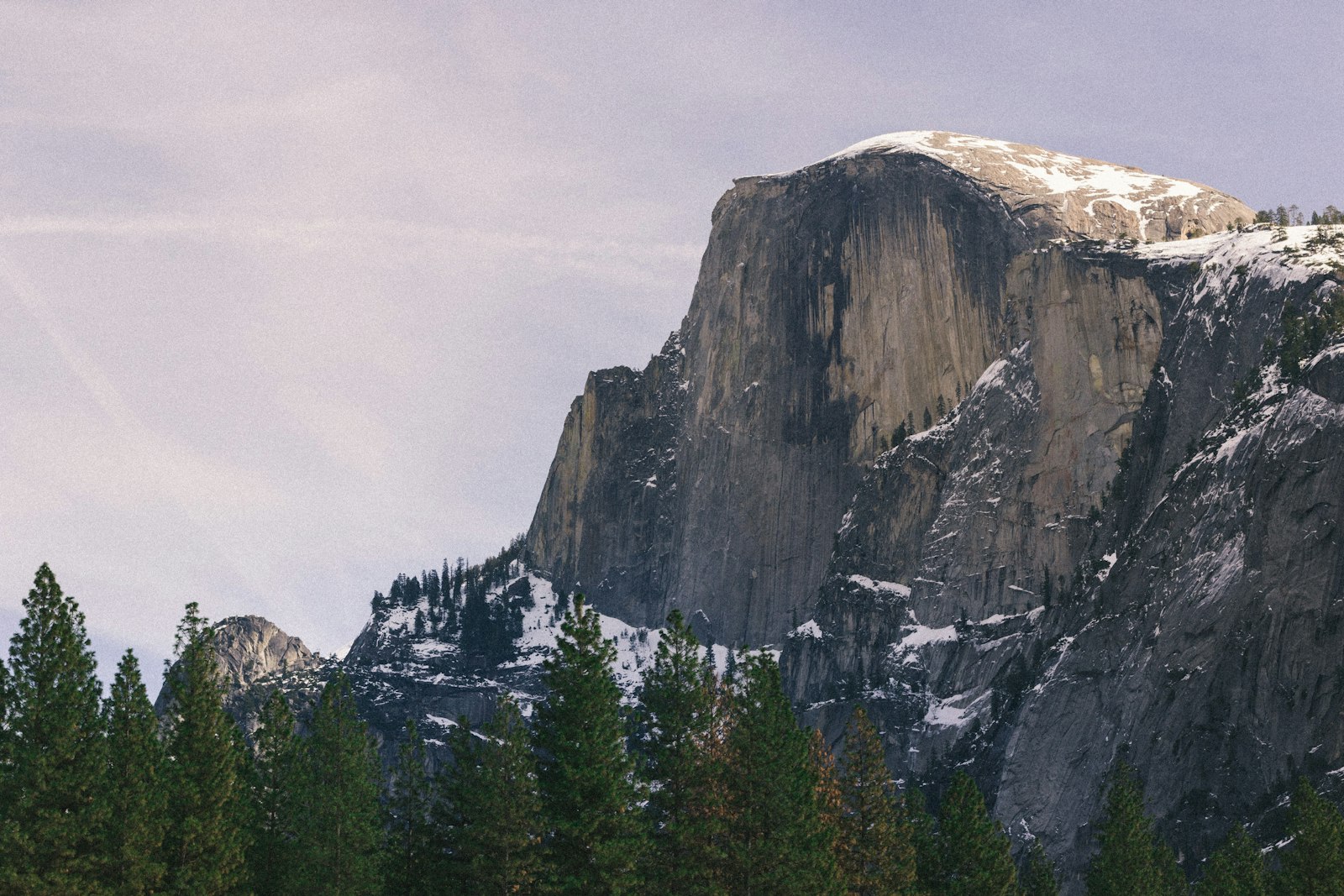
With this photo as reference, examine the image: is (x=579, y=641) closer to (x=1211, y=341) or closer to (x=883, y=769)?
(x=883, y=769)

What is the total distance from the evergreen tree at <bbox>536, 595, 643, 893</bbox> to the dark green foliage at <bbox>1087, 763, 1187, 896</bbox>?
160 ft

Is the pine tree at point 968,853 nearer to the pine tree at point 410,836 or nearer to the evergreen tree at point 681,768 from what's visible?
the evergreen tree at point 681,768

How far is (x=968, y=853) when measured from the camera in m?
91.4

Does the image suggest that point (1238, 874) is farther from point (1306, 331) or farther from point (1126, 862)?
point (1306, 331)

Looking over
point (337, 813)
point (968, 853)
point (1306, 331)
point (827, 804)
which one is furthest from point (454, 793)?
point (1306, 331)

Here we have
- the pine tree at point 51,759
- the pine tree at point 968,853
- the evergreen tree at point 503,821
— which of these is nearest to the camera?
the pine tree at point 51,759

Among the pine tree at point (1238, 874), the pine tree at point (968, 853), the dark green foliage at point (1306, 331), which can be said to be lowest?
the pine tree at point (1238, 874)

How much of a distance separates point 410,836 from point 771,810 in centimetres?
2001

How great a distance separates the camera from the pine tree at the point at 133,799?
6419 centimetres

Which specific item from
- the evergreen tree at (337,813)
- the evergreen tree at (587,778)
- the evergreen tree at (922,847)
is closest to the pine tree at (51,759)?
the evergreen tree at (337,813)

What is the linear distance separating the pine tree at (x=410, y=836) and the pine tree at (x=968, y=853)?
90.6 feet

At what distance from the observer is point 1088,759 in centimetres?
17388

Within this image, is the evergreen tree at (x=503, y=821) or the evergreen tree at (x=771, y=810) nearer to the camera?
the evergreen tree at (x=503, y=821)

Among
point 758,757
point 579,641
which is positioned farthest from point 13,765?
point 758,757
